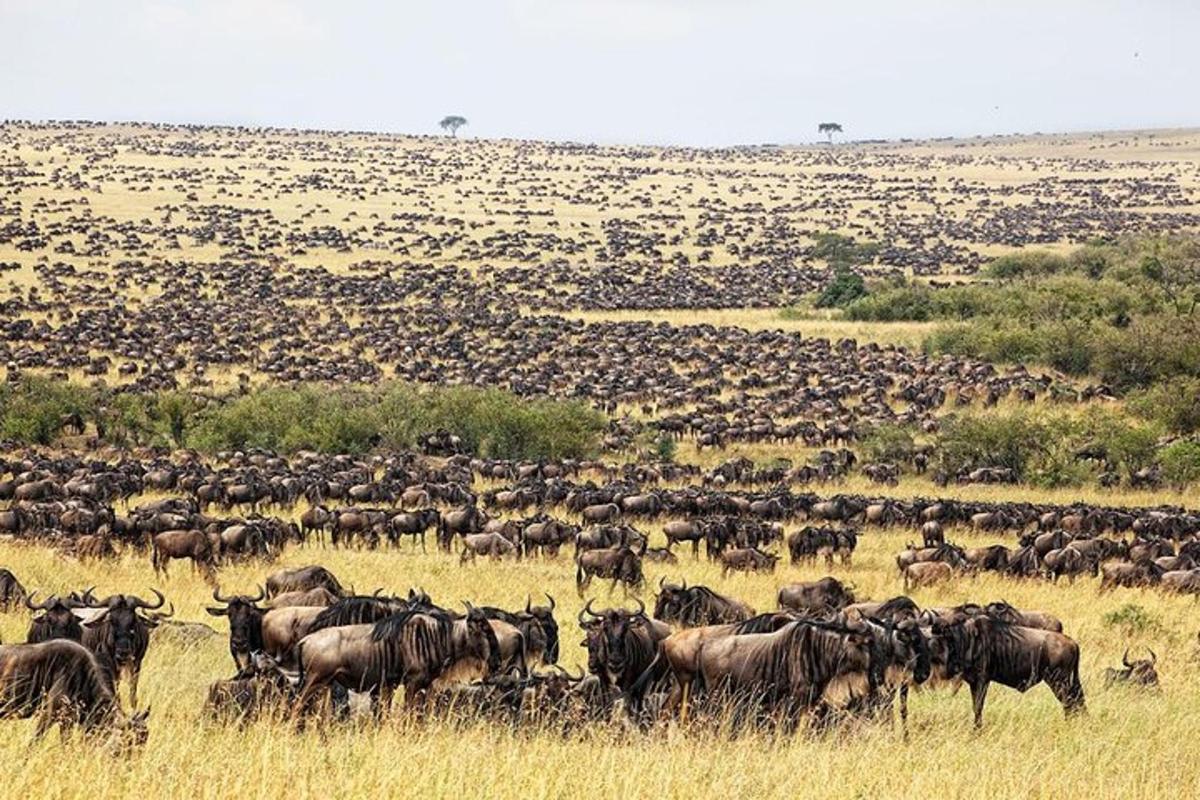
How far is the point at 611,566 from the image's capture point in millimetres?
20234

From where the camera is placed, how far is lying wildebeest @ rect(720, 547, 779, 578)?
2278cm

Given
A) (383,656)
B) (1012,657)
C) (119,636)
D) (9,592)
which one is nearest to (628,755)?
(383,656)

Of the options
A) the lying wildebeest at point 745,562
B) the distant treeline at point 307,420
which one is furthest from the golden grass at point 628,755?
the distant treeline at point 307,420

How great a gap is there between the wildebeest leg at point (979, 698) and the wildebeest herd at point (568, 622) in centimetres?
2

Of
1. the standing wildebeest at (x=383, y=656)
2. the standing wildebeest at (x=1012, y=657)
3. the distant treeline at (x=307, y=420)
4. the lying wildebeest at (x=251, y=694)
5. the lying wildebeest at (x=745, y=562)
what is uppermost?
the standing wildebeest at (x=383, y=656)

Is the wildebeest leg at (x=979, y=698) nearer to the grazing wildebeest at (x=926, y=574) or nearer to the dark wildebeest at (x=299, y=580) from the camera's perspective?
the dark wildebeest at (x=299, y=580)

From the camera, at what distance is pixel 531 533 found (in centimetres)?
2452

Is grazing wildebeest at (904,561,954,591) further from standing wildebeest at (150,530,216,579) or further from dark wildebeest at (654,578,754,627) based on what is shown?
standing wildebeest at (150,530,216,579)

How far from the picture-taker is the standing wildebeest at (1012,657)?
12.3 metres

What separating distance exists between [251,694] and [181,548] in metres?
10.2

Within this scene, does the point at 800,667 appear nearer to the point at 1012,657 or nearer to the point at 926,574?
the point at 1012,657

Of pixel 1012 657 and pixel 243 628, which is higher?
pixel 243 628

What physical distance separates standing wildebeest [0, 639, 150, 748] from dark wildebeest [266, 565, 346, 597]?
6852 mm

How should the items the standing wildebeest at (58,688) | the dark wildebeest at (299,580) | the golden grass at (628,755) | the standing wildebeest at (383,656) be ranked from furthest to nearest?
1. the dark wildebeest at (299,580)
2. the standing wildebeest at (383,656)
3. the standing wildebeest at (58,688)
4. the golden grass at (628,755)
